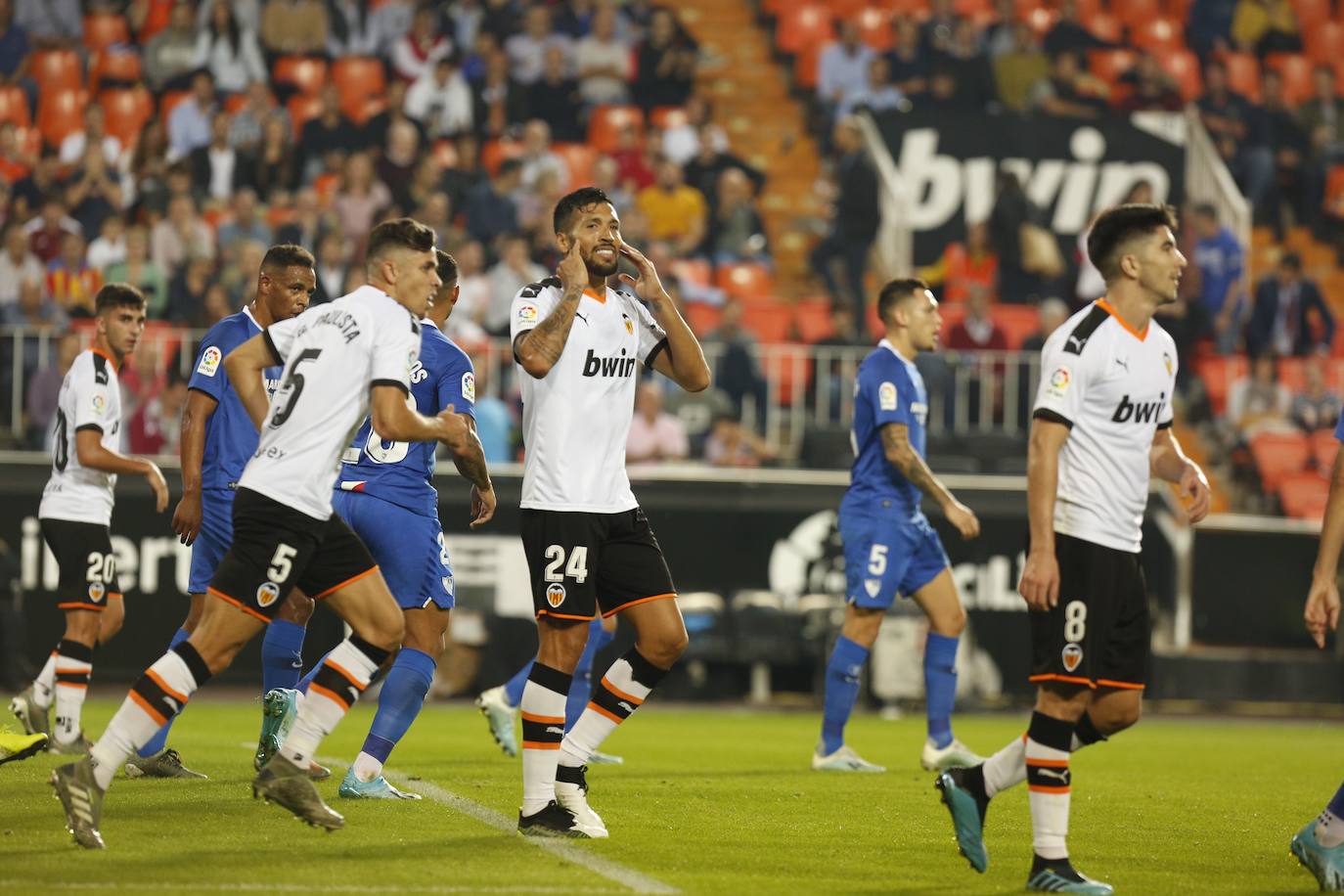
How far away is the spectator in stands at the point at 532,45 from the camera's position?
73.0 ft

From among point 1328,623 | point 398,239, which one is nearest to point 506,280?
point 398,239

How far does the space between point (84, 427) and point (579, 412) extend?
335 cm

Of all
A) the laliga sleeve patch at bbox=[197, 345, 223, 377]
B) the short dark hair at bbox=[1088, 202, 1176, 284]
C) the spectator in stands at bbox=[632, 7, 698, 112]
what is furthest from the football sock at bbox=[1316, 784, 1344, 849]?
the spectator in stands at bbox=[632, 7, 698, 112]

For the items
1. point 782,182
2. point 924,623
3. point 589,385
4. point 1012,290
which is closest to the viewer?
point 589,385

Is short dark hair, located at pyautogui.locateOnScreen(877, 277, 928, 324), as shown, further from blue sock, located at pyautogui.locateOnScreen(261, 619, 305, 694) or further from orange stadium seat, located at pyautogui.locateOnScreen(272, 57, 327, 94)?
orange stadium seat, located at pyautogui.locateOnScreen(272, 57, 327, 94)

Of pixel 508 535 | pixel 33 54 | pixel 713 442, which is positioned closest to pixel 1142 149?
pixel 713 442

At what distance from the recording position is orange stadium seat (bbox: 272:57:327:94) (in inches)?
863

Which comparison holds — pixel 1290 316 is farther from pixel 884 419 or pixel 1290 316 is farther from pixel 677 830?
pixel 677 830

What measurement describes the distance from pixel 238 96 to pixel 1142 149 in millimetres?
10128

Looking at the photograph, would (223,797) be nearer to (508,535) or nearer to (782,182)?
(508,535)

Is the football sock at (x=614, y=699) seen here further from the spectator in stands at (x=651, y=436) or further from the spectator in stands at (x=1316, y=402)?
the spectator in stands at (x=1316, y=402)

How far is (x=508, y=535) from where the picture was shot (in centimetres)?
1616

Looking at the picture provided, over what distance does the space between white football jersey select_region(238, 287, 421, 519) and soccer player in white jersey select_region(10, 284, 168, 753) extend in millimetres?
2630

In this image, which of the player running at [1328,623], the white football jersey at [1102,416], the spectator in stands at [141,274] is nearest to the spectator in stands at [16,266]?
the spectator in stands at [141,274]
